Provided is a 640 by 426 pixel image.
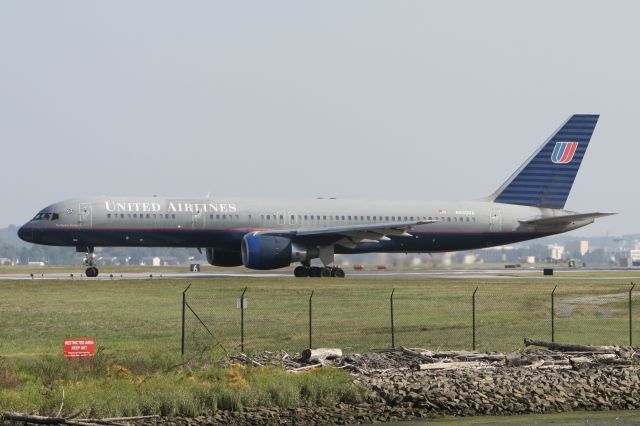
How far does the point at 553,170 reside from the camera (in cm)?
8238

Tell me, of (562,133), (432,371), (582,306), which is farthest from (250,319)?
(562,133)

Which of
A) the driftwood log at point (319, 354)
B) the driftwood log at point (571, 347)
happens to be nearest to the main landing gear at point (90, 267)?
the driftwood log at point (319, 354)

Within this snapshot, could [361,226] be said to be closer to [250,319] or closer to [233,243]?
[233,243]

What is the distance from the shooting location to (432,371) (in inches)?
1280

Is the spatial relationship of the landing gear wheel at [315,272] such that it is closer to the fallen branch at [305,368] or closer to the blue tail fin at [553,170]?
the blue tail fin at [553,170]

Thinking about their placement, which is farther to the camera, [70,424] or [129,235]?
[129,235]

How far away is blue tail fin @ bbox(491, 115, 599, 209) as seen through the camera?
8125 cm

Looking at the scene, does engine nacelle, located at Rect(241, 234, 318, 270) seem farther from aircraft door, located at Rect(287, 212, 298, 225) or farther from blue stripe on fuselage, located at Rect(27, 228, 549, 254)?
aircraft door, located at Rect(287, 212, 298, 225)

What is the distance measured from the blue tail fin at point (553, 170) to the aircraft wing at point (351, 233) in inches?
468

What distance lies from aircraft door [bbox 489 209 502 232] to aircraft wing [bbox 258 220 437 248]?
25.2 ft

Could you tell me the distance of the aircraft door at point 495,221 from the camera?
7797 cm

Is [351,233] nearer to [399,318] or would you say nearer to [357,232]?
[357,232]

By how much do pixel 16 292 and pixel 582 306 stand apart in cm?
2760

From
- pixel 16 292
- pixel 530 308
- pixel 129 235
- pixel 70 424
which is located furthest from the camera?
pixel 129 235
